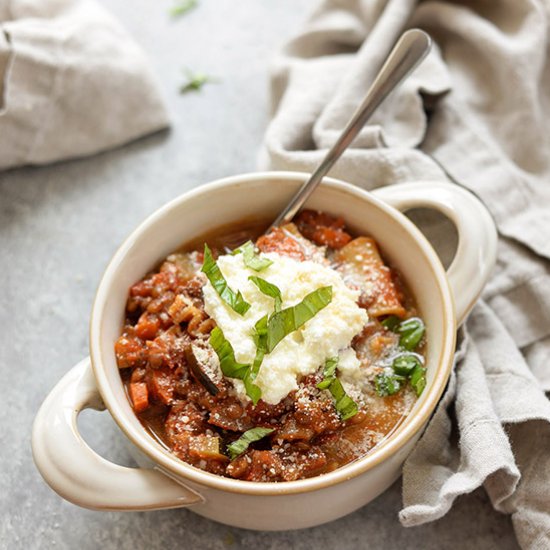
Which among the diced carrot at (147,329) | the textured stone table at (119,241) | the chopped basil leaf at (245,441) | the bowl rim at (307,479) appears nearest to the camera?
the bowl rim at (307,479)

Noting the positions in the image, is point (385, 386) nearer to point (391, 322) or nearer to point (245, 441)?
point (391, 322)

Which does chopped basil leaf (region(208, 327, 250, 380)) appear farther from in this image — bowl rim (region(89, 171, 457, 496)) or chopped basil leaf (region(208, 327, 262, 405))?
bowl rim (region(89, 171, 457, 496))

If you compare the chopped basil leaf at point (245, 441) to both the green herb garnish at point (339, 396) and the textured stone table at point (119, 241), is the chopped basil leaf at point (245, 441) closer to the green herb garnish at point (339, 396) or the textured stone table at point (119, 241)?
the green herb garnish at point (339, 396)

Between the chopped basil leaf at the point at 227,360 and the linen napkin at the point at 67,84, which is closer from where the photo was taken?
the chopped basil leaf at the point at 227,360

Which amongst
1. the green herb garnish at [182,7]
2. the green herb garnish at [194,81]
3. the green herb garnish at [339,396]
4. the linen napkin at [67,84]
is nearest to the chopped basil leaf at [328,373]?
the green herb garnish at [339,396]

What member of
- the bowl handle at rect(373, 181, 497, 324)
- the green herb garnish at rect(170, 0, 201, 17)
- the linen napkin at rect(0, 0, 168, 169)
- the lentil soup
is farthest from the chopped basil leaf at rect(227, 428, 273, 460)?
the green herb garnish at rect(170, 0, 201, 17)

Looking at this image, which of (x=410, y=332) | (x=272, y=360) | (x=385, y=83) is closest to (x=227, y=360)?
(x=272, y=360)
